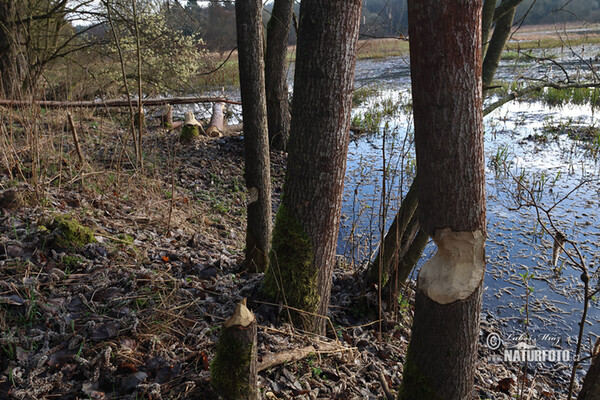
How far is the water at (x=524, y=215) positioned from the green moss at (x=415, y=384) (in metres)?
1.31

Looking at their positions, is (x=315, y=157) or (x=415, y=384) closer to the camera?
(x=415, y=384)

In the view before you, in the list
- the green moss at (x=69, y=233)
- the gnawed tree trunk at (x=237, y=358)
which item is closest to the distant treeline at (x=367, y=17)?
the gnawed tree trunk at (x=237, y=358)

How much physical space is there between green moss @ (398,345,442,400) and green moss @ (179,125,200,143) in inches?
281

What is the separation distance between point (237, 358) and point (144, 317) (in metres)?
1.01

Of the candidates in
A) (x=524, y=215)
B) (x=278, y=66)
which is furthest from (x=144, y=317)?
(x=278, y=66)

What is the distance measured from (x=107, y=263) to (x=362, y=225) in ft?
12.6

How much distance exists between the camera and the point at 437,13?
1.60 meters

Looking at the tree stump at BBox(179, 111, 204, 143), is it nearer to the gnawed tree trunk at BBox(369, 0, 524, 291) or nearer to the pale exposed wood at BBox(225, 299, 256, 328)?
the gnawed tree trunk at BBox(369, 0, 524, 291)

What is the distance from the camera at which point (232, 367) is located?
A: 6.01 ft

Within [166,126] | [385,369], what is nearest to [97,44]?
[166,126]

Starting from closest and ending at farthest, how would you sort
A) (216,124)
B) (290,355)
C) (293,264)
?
1. (290,355)
2. (293,264)
3. (216,124)

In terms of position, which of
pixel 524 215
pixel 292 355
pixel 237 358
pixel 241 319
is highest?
pixel 241 319

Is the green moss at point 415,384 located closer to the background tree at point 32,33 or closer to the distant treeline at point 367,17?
the distant treeline at point 367,17

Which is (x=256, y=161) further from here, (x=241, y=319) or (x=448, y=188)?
(x=448, y=188)
